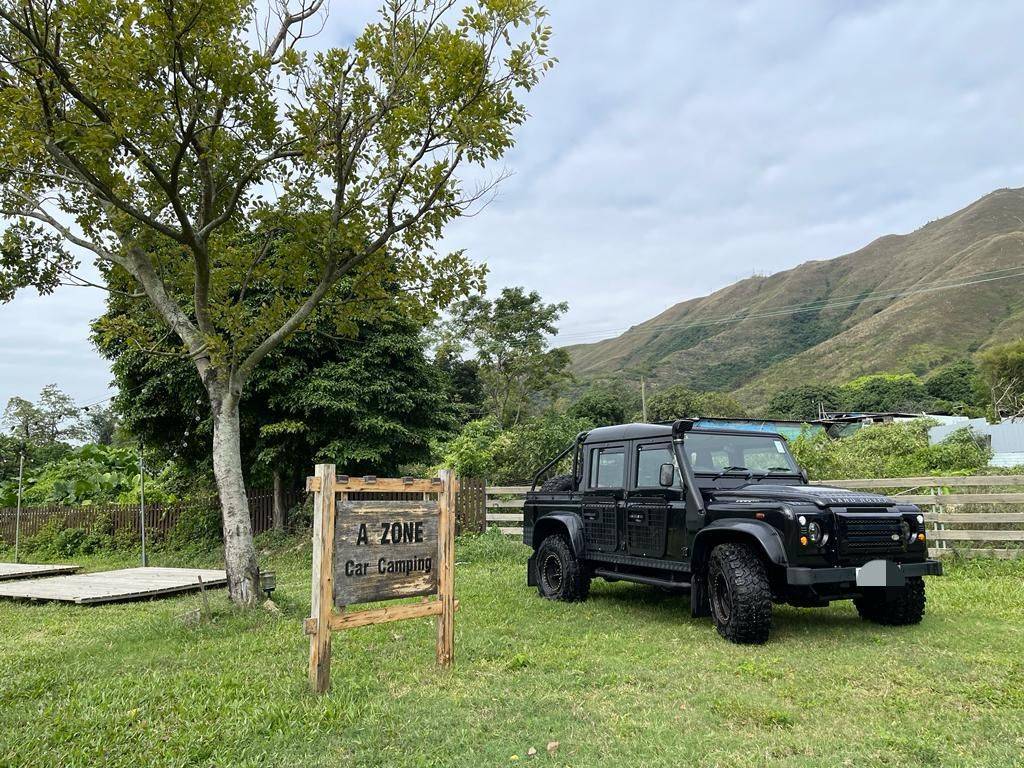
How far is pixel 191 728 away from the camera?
4207mm

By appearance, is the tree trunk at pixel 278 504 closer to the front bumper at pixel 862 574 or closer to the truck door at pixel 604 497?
the truck door at pixel 604 497

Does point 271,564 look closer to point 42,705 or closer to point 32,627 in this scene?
point 32,627

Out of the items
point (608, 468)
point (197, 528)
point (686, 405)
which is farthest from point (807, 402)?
point (608, 468)

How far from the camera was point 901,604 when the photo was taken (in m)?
6.63

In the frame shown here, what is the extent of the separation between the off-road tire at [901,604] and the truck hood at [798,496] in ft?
2.57

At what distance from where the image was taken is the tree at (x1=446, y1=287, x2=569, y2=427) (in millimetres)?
38312

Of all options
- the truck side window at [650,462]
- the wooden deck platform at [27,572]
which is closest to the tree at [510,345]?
the wooden deck platform at [27,572]

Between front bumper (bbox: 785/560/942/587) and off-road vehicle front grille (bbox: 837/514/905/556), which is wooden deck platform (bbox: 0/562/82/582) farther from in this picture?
off-road vehicle front grille (bbox: 837/514/905/556)

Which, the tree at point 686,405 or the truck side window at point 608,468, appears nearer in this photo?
the truck side window at point 608,468

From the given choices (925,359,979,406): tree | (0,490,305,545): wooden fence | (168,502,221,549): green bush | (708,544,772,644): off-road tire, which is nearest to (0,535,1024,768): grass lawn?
(708,544,772,644): off-road tire

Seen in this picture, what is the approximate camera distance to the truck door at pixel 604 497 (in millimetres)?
7824

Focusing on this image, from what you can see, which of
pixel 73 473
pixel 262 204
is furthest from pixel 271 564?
pixel 73 473

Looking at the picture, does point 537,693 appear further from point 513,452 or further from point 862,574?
point 513,452

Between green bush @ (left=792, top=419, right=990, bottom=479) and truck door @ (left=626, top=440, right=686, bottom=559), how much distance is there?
7217 millimetres
